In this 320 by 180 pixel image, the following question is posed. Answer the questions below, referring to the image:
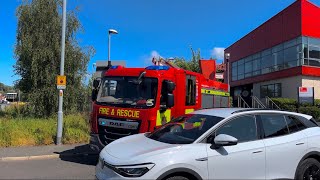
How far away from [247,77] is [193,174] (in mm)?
39722

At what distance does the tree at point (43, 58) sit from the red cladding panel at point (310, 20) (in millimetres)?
19677

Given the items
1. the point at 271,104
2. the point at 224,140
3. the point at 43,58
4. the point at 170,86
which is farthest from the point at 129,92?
the point at 271,104

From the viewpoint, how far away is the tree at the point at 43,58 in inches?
791

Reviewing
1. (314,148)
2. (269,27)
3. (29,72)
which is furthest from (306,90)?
(314,148)

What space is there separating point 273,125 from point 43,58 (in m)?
15.7

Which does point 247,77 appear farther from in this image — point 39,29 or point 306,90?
point 39,29

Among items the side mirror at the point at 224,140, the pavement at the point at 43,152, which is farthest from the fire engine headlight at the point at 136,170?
the pavement at the point at 43,152

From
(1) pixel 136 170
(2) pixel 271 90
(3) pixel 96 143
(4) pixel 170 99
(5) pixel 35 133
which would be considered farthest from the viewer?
(2) pixel 271 90

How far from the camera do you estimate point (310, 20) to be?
3216cm

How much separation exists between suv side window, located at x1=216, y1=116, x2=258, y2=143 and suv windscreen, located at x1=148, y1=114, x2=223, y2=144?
0.18 m

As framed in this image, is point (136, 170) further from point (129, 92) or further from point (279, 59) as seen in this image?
point (279, 59)

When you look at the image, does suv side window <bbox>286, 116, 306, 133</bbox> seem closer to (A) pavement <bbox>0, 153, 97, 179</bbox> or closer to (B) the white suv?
(B) the white suv

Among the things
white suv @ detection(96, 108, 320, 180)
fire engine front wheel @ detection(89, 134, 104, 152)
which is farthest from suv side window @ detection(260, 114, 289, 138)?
fire engine front wheel @ detection(89, 134, 104, 152)

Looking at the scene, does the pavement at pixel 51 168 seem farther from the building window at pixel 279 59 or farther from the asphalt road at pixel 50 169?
the building window at pixel 279 59
